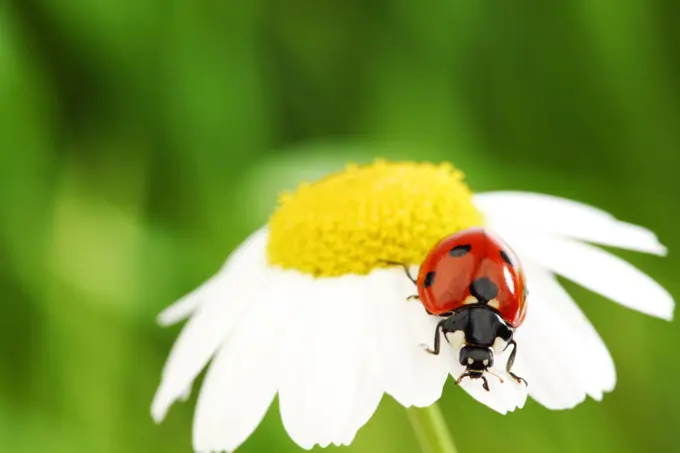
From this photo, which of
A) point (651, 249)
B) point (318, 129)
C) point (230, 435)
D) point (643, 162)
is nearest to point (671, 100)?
point (643, 162)

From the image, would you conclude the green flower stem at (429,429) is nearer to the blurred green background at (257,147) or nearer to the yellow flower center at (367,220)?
the yellow flower center at (367,220)

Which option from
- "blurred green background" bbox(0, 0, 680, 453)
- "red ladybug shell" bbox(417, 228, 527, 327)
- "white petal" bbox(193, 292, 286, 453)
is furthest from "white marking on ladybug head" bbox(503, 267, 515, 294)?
"blurred green background" bbox(0, 0, 680, 453)

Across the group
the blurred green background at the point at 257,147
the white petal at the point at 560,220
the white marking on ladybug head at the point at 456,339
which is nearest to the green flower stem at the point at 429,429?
the white marking on ladybug head at the point at 456,339

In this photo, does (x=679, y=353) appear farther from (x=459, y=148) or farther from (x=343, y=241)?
(x=343, y=241)

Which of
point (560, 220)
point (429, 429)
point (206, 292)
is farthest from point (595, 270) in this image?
point (206, 292)

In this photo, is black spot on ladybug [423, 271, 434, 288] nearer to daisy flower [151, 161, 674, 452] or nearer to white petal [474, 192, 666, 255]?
daisy flower [151, 161, 674, 452]

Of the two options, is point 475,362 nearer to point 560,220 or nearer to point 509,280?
point 509,280

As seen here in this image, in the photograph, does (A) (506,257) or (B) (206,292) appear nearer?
(A) (506,257)

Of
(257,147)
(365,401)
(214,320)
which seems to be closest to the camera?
(365,401)
